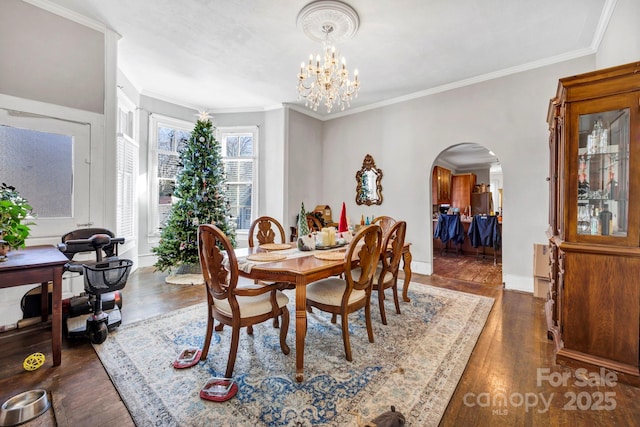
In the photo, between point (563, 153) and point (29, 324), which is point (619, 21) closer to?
point (563, 153)

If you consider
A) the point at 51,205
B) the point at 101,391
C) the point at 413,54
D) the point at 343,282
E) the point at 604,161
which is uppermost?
the point at 413,54

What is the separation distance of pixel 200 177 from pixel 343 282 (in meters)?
3.11

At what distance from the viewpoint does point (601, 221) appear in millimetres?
1942

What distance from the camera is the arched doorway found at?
4.83 meters

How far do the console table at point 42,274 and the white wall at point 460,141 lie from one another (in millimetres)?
4397

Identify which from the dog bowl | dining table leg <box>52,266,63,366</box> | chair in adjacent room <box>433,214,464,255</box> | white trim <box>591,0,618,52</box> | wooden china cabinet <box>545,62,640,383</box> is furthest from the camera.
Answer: chair in adjacent room <box>433,214,464,255</box>

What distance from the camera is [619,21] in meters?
2.44

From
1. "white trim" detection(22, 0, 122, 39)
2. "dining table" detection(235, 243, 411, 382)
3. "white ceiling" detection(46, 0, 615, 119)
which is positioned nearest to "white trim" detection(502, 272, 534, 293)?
"white ceiling" detection(46, 0, 615, 119)

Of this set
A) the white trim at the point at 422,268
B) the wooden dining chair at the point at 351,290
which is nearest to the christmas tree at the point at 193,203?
the wooden dining chair at the point at 351,290

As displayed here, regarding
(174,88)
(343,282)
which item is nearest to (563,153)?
(343,282)

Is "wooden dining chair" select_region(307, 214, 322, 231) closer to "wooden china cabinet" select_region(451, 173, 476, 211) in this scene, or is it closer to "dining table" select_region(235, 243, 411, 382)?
"dining table" select_region(235, 243, 411, 382)

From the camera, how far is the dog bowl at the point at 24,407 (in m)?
1.47

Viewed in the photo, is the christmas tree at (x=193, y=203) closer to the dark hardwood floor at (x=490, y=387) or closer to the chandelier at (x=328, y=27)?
the dark hardwood floor at (x=490, y=387)

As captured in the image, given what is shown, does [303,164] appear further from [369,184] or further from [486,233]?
[486,233]
